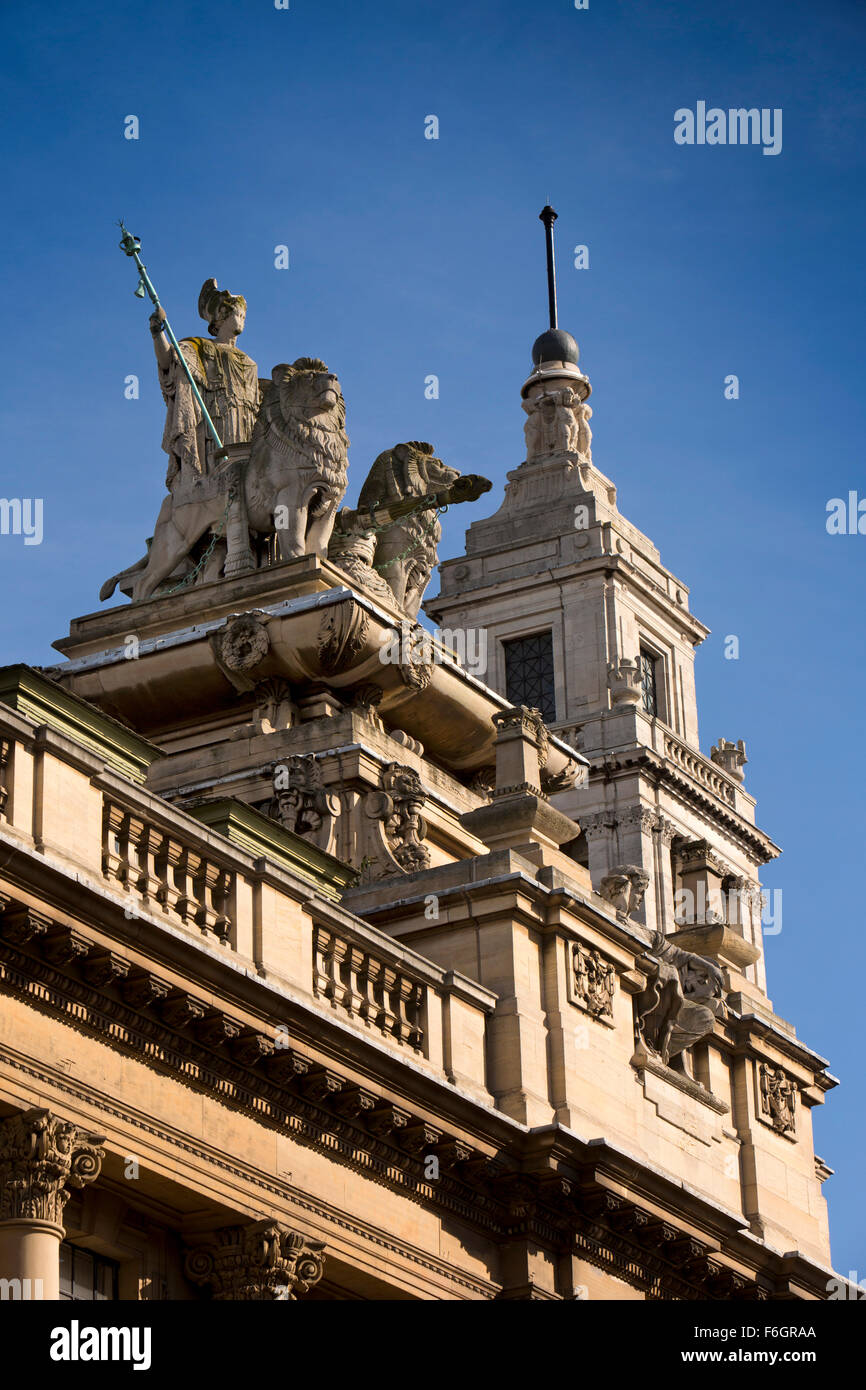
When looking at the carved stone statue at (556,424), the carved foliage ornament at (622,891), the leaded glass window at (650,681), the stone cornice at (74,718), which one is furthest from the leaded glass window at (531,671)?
the stone cornice at (74,718)

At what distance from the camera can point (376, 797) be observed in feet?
112

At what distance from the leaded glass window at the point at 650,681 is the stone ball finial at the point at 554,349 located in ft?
34.1

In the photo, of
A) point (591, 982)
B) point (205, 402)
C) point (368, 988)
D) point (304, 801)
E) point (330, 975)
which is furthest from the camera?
point (205, 402)

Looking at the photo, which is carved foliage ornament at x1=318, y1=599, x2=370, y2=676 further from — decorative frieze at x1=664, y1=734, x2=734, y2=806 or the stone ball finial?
the stone ball finial

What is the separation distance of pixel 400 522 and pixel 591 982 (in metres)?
11.3

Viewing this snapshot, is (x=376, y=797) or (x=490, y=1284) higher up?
(x=376, y=797)

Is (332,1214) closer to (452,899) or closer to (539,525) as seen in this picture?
(452,899)

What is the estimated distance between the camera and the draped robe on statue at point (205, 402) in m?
40.8

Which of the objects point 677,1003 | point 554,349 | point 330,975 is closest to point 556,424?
point 554,349

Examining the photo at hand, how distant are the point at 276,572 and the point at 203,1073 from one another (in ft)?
45.3

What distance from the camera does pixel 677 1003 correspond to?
32.7 m

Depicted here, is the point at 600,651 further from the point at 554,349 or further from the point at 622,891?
the point at 622,891
